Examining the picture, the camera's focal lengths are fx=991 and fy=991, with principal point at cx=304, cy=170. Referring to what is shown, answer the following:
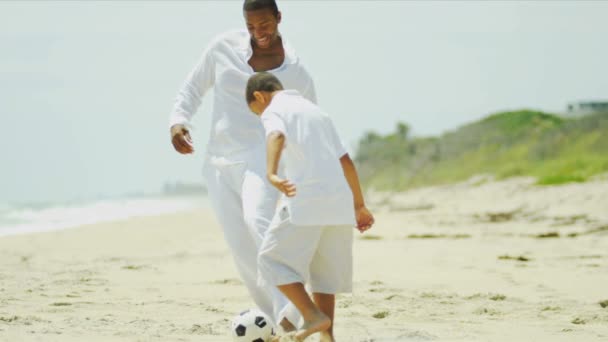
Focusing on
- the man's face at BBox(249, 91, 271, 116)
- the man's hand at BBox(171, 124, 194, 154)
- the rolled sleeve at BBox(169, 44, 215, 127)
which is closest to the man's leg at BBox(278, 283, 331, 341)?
the man's face at BBox(249, 91, 271, 116)

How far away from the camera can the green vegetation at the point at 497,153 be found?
88.4 feet

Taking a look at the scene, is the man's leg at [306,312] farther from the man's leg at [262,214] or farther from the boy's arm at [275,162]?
the boy's arm at [275,162]

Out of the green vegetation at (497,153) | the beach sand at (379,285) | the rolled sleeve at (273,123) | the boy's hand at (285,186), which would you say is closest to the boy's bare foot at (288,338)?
the beach sand at (379,285)

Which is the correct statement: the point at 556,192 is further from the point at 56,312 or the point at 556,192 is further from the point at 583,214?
the point at 56,312

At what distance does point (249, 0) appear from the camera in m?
5.17

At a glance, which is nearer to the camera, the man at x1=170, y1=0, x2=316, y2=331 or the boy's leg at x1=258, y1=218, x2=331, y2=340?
the boy's leg at x1=258, y1=218, x2=331, y2=340

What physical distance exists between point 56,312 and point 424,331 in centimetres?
241

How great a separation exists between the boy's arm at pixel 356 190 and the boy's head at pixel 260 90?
1.55 ft

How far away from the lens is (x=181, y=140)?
541 cm

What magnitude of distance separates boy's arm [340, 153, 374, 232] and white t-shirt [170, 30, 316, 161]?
0.66m

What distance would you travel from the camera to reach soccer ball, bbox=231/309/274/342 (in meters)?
5.09

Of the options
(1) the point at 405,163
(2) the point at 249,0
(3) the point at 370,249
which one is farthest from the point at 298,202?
(1) the point at 405,163

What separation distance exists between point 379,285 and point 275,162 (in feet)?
12.1

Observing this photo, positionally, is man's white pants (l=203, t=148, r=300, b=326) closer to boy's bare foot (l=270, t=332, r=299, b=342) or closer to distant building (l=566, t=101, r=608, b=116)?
boy's bare foot (l=270, t=332, r=299, b=342)
